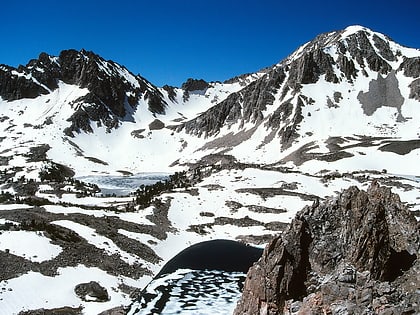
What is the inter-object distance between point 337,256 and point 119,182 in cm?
12587

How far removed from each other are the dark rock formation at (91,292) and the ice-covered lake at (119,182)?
80.2 m

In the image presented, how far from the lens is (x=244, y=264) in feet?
154

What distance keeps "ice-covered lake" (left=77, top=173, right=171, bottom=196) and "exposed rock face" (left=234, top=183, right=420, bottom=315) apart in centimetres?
9638

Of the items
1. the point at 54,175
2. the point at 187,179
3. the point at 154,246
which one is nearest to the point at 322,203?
the point at 154,246

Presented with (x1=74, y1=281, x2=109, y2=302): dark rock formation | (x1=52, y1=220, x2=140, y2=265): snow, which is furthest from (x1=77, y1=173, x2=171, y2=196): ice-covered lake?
(x1=74, y1=281, x2=109, y2=302): dark rock formation

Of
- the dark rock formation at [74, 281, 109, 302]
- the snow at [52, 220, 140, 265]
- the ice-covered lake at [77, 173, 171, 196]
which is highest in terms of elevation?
the ice-covered lake at [77, 173, 171, 196]

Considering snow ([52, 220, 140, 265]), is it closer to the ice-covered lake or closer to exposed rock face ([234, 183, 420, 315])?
exposed rock face ([234, 183, 420, 315])

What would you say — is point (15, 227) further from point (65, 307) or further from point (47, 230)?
point (65, 307)

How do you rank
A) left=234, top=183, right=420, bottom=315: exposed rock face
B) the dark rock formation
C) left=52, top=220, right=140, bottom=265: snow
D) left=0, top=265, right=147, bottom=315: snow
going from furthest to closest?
left=52, top=220, right=140, bottom=265: snow
the dark rock formation
left=0, top=265, right=147, bottom=315: snow
left=234, top=183, right=420, bottom=315: exposed rock face

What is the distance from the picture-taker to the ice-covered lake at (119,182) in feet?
402

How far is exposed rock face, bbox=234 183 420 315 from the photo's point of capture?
61.1 ft

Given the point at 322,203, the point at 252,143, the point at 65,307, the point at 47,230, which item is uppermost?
the point at 252,143

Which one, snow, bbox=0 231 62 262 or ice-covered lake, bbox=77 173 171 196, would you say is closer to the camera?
snow, bbox=0 231 62 262

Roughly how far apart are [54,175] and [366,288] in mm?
123684
